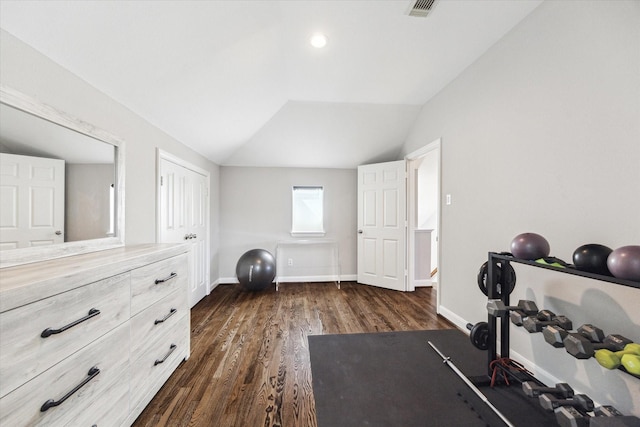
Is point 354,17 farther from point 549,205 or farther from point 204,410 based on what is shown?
point 204,410

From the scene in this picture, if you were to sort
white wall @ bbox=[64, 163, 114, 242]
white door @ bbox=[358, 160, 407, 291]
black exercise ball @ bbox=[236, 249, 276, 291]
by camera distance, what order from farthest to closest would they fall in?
white door @ bbox=[358, 160, 407, 291]
black exercise ball @ bbox=[236, 249, 276, 291]
white wall @ bbox=[64, 163, 114, 242]

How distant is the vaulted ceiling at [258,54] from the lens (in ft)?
4.59

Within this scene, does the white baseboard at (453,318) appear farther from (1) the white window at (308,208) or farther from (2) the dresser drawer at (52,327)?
(2) the dresser drawer at (52,327)

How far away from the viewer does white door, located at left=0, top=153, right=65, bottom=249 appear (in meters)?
1.14

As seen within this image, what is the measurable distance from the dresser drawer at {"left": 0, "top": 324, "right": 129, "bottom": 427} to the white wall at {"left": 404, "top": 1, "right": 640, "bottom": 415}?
260 centimetres

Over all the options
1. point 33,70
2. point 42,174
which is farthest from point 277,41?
point 42,174

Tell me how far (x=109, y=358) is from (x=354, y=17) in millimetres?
2673

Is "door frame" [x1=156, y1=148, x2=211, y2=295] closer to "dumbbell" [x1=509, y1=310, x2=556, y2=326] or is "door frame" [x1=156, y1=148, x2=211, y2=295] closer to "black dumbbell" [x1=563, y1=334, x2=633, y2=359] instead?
"dumbbell" [x1=509, y1=310, x2=556, y2=326]

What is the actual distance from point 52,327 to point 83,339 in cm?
17

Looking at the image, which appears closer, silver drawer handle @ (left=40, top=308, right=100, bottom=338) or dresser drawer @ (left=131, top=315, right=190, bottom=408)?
silver drawer handle @ (left=40, top=308, right=100, bottom=338)

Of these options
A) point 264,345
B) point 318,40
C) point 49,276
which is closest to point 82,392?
point 49,276

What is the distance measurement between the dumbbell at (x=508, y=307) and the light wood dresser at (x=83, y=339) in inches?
86.2

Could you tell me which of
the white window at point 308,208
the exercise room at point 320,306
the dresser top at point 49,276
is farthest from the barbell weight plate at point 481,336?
the white window at point 308,208

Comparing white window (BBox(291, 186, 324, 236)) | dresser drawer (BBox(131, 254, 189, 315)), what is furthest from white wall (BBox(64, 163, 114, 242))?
white window (BBox(291, 186, 324, 236))
